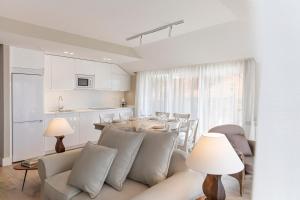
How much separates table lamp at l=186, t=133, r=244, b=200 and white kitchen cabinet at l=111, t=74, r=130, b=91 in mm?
5353

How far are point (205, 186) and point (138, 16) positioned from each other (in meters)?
2.59

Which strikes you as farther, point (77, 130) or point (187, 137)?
point (77, 130)

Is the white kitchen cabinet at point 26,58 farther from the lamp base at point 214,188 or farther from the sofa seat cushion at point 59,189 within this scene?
the lamp base at point 214,188

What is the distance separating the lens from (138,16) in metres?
3.22

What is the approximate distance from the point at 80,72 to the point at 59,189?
418 centimetres

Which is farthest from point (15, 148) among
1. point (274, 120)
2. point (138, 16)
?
point (274, 120)

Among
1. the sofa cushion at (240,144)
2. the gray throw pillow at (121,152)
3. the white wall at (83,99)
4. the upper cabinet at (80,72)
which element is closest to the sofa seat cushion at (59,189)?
the gray throw pillow at (121,152)

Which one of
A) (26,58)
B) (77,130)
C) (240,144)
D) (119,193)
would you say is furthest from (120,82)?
(119,193)

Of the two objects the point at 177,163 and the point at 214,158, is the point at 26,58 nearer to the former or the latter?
the point at 177,163

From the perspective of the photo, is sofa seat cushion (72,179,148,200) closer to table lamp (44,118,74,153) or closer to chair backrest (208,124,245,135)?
table lamp (44,118,74,153)

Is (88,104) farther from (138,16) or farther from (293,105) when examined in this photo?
(293,105)

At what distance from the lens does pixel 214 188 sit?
1.60 meters

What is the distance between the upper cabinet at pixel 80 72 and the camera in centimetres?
508

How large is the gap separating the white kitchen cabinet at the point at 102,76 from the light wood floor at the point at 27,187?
3.14 m
